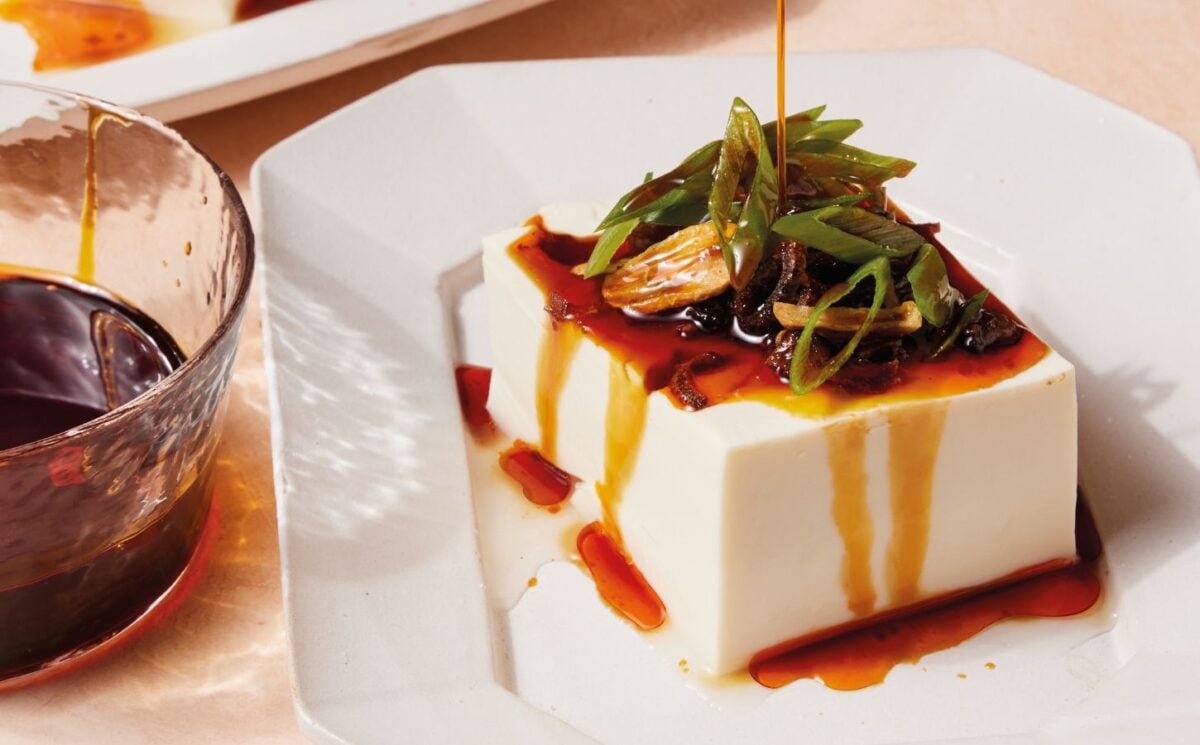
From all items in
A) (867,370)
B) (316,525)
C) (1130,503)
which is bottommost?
(1130,503)

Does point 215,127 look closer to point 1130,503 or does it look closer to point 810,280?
point 810,280

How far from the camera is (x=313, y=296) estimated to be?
235 centimetres

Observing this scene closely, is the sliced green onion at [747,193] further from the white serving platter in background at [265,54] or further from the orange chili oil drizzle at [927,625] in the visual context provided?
the white serving platter in background at [265,54]

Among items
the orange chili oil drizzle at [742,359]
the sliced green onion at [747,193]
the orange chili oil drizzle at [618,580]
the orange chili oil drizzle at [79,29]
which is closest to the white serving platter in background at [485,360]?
the orange chili oil drizzle at [618,580]

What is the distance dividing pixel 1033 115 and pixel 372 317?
4.09 feet

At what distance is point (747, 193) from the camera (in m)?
2.08

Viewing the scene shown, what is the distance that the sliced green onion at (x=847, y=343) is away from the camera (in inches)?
73.6

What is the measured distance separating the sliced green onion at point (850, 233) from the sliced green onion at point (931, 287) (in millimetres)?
36

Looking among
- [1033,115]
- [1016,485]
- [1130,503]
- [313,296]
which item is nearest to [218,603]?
[313,296]

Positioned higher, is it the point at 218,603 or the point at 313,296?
the point at 313,296

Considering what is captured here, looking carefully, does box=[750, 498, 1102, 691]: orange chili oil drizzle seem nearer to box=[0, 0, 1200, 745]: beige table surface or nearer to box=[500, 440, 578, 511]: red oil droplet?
box=[500, 440, 578, 511]: red oil droplet

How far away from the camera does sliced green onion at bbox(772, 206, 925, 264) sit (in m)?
1.93

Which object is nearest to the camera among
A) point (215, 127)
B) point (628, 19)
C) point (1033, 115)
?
point (1033, 115)

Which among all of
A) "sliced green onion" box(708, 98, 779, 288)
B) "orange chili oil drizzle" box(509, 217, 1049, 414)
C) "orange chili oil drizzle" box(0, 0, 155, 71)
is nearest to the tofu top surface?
"orange chili oil drizzle" box(509, 217, 1049, 414)
